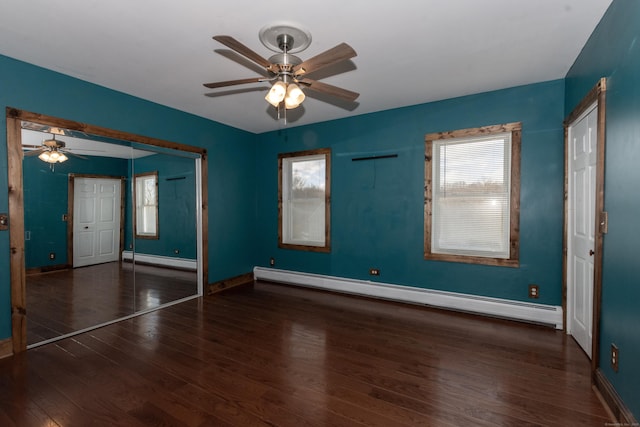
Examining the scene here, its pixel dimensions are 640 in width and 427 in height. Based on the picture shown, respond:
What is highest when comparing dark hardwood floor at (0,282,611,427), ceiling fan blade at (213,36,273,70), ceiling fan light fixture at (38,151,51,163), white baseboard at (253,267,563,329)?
ceiling fan blade at (213,36,273,70)

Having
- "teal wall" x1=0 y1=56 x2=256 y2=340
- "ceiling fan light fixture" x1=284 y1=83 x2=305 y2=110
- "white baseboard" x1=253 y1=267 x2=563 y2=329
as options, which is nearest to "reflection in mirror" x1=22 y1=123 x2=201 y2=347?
"teal wall" x1=0 y1=56 x2=256 y2=340

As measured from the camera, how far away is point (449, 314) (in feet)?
12.4

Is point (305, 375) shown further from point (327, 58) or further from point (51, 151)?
point (51, 151)

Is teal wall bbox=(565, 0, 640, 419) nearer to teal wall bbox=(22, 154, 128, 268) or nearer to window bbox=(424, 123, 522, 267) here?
window bbox=(424, 123, 522, 267)

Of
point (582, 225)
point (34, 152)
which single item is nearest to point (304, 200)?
point (34, 152)

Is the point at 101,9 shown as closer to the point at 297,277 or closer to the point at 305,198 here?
the point at 305,198

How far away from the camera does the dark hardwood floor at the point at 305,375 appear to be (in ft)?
6.35

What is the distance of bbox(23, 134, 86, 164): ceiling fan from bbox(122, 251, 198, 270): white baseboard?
1.30 meters

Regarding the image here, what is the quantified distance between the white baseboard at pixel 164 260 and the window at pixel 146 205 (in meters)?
0.26

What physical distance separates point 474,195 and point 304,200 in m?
2.61

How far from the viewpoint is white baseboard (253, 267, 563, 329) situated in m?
3.38

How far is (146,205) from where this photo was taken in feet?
13.1

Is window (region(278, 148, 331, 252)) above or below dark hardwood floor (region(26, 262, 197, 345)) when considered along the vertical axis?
above

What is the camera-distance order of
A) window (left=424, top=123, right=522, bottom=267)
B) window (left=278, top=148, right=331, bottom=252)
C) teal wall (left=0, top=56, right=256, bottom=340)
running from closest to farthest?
teal wall (left=0, top=56, right=256, bottom=340) < window (left=424, top=123, right=522, bottom=267) < window (left=278, top=148, right=331, bottom=252)
